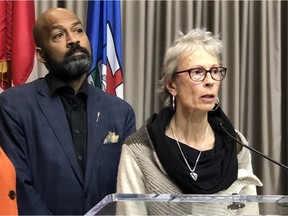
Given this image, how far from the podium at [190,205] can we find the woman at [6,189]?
0.52 m

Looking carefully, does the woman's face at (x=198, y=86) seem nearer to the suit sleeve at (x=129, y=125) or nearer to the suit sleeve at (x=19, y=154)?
the suit sleeve at (x=129, y=125)

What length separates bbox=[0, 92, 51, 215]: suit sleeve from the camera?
1741 mm

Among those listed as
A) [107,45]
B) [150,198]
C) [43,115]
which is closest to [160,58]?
[107,45]

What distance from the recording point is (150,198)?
39.8 inches

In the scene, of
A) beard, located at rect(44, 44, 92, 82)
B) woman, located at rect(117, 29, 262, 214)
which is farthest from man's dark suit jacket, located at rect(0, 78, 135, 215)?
woman, located at rect(117, 29, 262, 214)

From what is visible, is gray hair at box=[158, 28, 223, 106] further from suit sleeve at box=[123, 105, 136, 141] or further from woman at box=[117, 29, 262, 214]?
suit sleeve at box=[123, 105, 136, 141]

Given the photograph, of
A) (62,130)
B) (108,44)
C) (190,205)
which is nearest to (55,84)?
(62,130)

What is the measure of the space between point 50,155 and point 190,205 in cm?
91

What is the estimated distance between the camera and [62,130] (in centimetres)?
183

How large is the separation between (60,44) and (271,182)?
69.7 inches

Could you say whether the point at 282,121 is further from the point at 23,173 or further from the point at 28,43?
the point at 23,173

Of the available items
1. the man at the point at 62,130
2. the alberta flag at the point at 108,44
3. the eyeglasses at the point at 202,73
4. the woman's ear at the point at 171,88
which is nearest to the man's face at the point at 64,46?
the man at the point at 62,130

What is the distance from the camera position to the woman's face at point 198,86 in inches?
62.2

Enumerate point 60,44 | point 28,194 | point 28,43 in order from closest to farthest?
point 28,194, point 60,44, point 28,43
